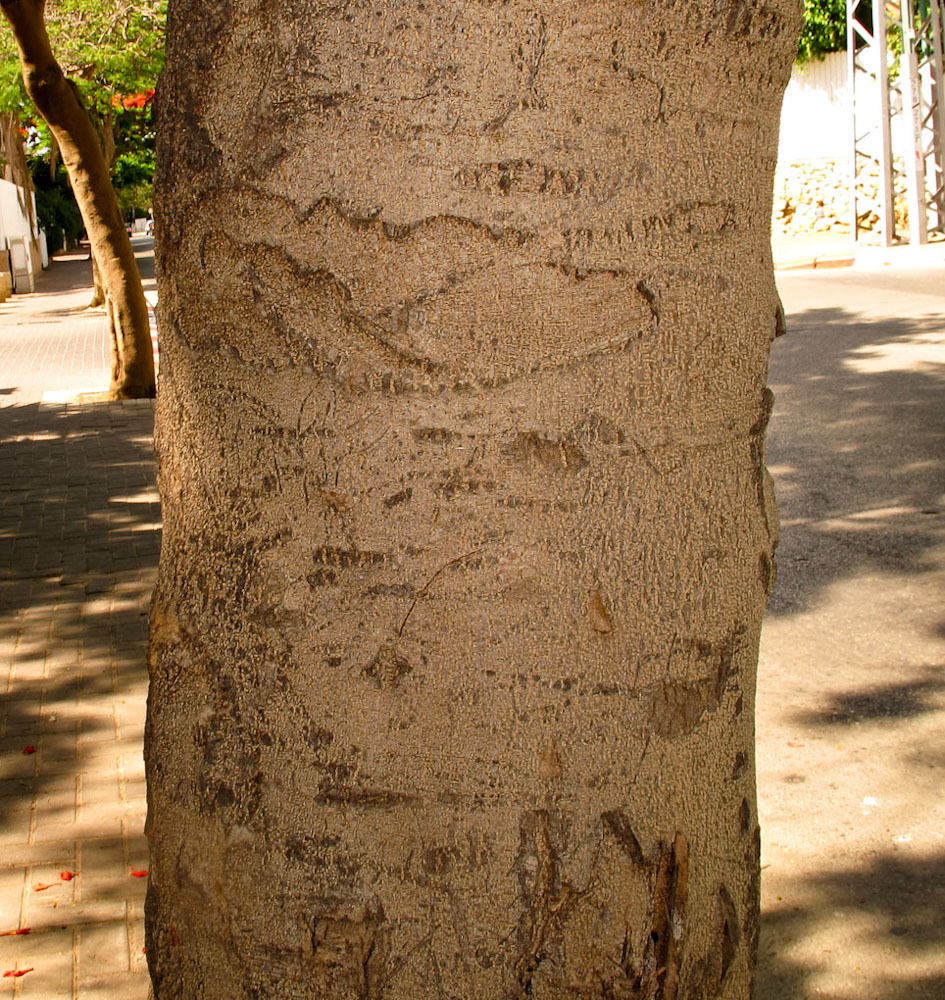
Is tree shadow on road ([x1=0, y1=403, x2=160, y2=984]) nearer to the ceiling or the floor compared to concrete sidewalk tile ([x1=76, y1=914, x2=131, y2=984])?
nearer to the ceiling

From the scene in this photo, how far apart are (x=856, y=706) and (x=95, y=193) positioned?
366 inches

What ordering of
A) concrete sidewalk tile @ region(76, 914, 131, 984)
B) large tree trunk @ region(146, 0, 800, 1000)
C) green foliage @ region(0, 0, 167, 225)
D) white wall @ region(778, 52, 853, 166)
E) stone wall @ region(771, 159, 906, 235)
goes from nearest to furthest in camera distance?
large tree trunk @ region(146, 0, 800, 1000)
concrete sidewalk tile @ region(76, 914, 131, 984)
green foliage @ region(0, 0, 167, 225)
stone wall @ region(771, 159, 906, 235)
white wall @ region(778, 52, 853, 166)

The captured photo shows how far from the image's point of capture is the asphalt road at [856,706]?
323 cm

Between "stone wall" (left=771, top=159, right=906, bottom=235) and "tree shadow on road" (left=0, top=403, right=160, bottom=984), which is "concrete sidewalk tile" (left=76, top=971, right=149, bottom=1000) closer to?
"tree shadow on road" (left=0, top=403, right=160, bottom=984)

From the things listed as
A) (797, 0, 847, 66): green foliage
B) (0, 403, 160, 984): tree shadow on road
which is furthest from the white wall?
(0, 403, 160, 984): tree shadow on road

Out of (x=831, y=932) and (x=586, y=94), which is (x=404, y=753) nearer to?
(x=586, y=94)

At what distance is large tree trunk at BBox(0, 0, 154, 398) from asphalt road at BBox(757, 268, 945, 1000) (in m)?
6.31

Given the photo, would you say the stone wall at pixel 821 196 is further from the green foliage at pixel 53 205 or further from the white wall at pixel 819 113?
the green foliage at pixel 53 205

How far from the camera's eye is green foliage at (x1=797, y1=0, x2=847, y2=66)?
2836 cm

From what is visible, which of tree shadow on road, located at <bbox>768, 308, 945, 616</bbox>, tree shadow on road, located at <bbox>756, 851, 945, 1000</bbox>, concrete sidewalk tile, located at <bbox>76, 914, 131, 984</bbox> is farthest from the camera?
tree shadow on road, located at <bbox>768, 308, 945, 616</bbox>

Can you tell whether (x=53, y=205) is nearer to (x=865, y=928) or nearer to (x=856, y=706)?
(x=856, y=706)

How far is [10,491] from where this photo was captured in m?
8.75

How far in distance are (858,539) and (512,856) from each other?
5.45 meters

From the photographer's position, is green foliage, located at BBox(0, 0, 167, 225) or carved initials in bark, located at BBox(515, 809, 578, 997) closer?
carved initials in bark, located at BBox(515, 809, 578, 997)
